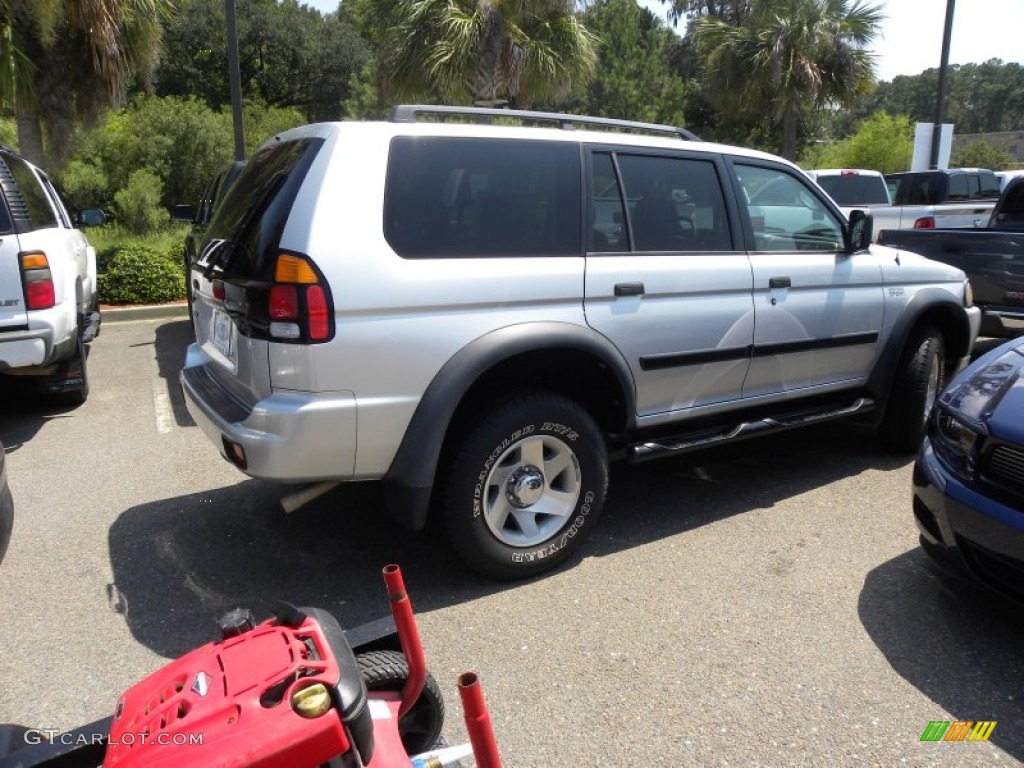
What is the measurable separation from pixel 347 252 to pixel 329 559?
154cm

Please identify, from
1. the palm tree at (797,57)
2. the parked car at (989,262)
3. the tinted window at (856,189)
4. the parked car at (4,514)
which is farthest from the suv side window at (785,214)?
the palm tree at (797,57)

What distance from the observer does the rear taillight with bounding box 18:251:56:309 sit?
519 centimetres

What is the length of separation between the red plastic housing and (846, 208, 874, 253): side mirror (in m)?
3.83

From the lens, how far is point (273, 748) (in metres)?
1.61

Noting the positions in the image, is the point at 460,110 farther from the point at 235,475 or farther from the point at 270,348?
the point at 235,475

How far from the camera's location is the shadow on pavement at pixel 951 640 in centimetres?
268

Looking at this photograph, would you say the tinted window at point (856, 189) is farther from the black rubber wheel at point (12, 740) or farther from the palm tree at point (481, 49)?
the black rubber wheel at point (12, 740)

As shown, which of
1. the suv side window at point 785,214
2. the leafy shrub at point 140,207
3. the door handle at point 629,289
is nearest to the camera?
the door handle at point 629,289

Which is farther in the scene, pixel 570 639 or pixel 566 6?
pixel 566 6

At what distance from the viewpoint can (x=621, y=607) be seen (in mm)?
3305

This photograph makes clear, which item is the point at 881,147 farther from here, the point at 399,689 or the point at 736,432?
the point at 399,689

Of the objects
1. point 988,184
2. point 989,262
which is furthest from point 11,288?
point 988,184

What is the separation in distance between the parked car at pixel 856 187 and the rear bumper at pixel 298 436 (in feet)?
41.7

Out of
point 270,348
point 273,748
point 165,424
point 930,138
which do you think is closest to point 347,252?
point 270,348
